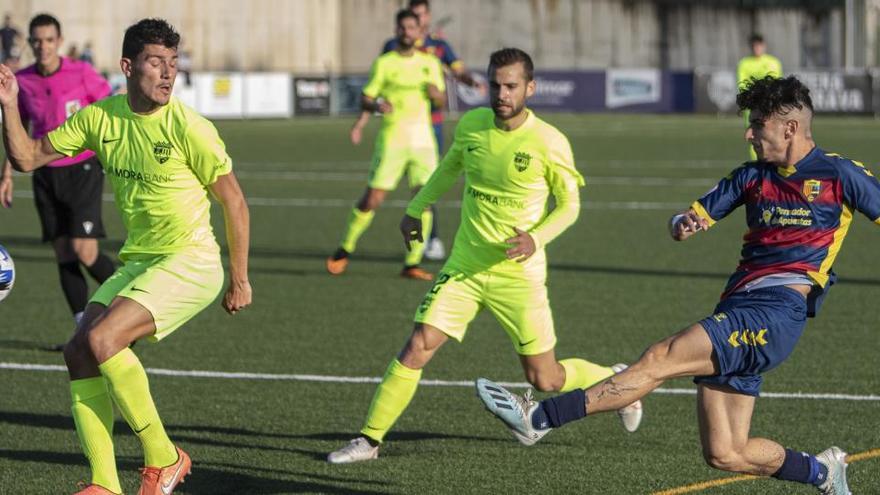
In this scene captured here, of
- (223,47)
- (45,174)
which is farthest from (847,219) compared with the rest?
(223,47)

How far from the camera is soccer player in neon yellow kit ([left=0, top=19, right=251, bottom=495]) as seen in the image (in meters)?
6.62

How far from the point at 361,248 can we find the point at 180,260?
10153 millimetres

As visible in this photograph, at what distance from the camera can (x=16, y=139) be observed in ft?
22.6

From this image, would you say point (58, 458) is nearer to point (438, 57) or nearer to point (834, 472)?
point (834, 472)

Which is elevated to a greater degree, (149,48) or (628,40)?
(628,40)

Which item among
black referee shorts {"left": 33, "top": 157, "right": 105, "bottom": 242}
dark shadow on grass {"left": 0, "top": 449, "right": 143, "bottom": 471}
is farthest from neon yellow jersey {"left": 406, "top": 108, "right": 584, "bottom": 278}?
black referee shorts {"left": 33, "top": 157, "right": 105, "bottom": 242}

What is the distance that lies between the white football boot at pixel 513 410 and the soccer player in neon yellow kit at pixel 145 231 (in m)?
1.30

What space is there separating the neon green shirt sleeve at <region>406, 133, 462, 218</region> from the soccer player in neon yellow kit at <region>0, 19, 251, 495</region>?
60.1 inches

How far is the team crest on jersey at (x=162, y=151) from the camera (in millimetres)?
6742

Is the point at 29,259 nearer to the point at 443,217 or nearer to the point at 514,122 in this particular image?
the point at 443,217

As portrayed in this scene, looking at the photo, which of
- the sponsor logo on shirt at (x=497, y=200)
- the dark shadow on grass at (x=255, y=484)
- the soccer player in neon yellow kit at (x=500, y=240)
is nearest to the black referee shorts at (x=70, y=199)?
the soccer player in neon yellow kit at (x=500, y=240)

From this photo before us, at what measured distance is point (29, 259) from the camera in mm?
16078

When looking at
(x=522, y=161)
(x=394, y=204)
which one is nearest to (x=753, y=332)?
(x=522, y=161)

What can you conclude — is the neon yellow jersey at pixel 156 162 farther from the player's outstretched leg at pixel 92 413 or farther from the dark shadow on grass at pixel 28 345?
the dark shadow on grass at pixel 28 345
